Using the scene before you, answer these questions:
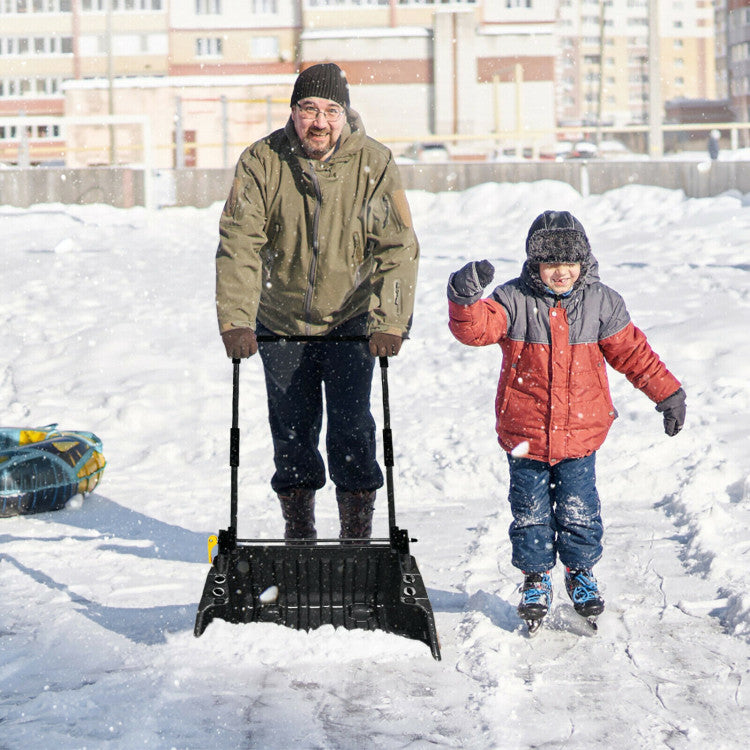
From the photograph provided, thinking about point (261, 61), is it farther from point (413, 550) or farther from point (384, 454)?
point (384, 454)

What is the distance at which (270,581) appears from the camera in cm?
401

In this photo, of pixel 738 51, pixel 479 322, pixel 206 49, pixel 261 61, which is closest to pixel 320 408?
pixel 479 322

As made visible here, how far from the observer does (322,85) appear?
3.98 meters

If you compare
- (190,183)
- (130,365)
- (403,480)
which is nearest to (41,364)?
(130,365)

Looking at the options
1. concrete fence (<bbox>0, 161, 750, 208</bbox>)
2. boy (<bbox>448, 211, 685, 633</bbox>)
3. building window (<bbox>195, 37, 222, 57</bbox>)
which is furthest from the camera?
building window (<bbox>195, 37, 222, 57</bbox>)

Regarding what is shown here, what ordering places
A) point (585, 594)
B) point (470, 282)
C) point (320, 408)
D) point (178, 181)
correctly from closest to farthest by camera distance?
point (470, 282), point (585, 594), point (320, 408), point (178, 181)

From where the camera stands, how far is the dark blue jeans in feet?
14.3

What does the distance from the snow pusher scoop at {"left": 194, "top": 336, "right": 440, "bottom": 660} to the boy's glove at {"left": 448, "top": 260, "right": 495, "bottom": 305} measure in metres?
0.38

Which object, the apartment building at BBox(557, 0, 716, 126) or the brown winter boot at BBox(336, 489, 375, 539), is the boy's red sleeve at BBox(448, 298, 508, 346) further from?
the apartment building at BBox(557, 0, 716, 126)

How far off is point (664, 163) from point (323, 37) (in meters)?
36.7

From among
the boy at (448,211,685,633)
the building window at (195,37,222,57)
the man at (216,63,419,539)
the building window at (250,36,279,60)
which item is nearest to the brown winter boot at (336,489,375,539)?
the man at (216,63,419,539)

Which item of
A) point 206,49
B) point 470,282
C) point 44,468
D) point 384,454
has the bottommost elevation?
point 44,468

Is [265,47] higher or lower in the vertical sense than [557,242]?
higher

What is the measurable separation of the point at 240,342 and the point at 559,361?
1.17 m
